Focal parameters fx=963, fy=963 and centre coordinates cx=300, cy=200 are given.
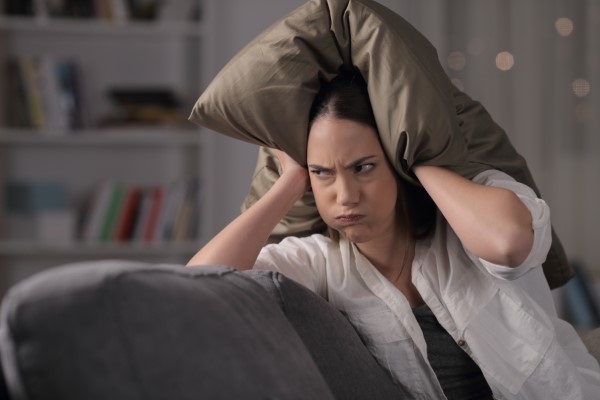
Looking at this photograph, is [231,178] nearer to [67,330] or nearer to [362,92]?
[362,92]

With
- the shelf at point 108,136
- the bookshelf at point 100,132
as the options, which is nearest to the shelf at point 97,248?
the bookshelf at point 100,132

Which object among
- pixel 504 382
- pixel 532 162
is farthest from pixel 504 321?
pixel 532 162

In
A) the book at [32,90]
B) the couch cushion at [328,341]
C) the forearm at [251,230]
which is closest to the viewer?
the couch cushion at [328,341]

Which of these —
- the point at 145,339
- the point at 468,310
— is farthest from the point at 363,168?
the point at 145,339

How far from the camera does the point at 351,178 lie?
4.71ft

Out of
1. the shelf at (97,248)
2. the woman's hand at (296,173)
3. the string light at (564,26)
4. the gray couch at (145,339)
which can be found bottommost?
the shelf at (97,248)

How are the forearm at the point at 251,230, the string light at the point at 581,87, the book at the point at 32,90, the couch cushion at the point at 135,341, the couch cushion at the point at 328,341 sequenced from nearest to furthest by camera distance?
1. the couch cushion at the point at 135,341
2. the couch cushion at the point at 328,341
3. the forearm at the point at 251,230
4. the book at the point at 32,90
5. the string light at the point at 581,87

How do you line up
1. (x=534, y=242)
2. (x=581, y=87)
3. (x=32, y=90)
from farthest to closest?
(x=581, y=87) → (x=32, y=90) → (x=534, y=242)

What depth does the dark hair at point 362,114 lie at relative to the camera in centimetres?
146

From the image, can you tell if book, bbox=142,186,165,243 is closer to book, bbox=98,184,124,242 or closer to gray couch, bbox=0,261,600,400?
book, bbox=98,184,124,242

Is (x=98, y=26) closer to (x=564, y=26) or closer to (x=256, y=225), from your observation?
(x=564, y=26)

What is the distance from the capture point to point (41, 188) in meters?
4.07

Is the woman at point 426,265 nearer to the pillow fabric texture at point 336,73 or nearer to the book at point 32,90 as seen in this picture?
the pillow fabric texture at point 336,73

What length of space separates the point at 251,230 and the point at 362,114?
0.25 meters
